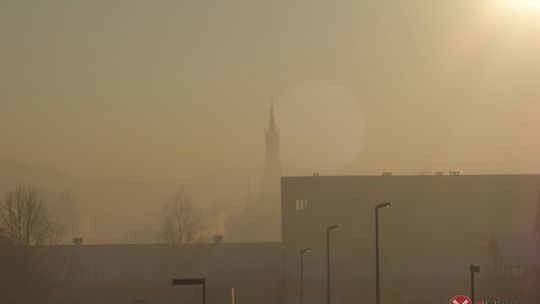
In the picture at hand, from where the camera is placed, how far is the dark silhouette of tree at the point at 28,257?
6500 cm

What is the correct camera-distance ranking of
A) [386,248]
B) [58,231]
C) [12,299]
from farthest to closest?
[386,248] < [58,231] < [12,299]

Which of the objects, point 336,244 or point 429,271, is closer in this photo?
point 429,271

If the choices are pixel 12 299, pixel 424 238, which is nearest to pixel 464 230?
pixel 424 238

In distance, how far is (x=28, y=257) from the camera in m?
68.6

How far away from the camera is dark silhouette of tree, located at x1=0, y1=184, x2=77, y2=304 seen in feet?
213

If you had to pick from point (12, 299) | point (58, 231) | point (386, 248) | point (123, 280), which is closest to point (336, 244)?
point (386, 248)

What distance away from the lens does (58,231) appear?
298 feet

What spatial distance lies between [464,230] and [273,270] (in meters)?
26.0

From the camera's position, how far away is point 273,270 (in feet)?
305

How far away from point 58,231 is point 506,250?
3912cm

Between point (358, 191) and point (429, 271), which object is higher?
point (358, 191)

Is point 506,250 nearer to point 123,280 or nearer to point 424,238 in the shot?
point 424,238

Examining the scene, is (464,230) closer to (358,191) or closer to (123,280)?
(358,191)

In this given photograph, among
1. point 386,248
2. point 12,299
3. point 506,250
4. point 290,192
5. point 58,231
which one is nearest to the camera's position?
point 12,299
